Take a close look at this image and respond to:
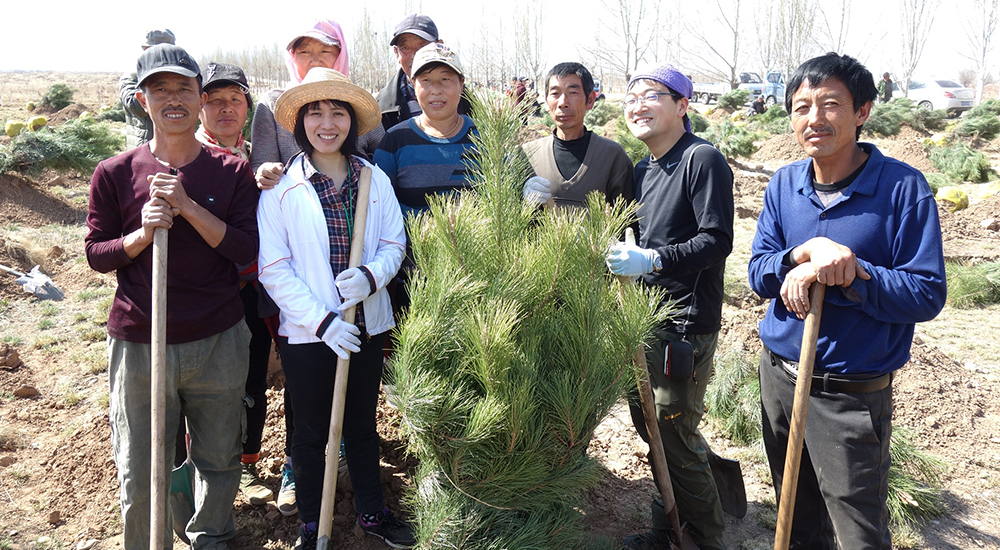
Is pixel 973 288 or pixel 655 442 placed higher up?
pixel 973 288

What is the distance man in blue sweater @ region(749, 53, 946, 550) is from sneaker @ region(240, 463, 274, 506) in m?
2.40

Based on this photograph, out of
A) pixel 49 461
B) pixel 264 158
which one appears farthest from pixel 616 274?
pixel 49 461

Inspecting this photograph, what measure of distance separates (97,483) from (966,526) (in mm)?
4309

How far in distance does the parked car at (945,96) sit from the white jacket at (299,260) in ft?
80.6

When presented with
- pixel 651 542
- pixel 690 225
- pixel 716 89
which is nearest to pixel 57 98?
pixel 690 225

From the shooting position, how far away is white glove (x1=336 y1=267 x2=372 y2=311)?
2182mm

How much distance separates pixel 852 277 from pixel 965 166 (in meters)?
12.2

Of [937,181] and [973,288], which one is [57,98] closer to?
[937,181]

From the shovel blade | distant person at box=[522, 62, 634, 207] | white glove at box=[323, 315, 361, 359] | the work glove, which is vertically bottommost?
the shovel blade

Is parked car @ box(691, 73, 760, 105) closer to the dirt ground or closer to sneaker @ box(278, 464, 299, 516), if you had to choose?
the dirt ground

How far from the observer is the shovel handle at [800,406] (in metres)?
1.88

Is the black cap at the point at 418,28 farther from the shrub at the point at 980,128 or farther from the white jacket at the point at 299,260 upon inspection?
the shrub at the point at 980,128

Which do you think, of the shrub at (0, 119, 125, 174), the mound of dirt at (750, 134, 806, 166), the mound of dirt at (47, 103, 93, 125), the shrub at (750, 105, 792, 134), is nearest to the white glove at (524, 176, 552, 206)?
the shrub at (0, 119, 125, 174)

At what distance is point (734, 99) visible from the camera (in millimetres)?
25422
